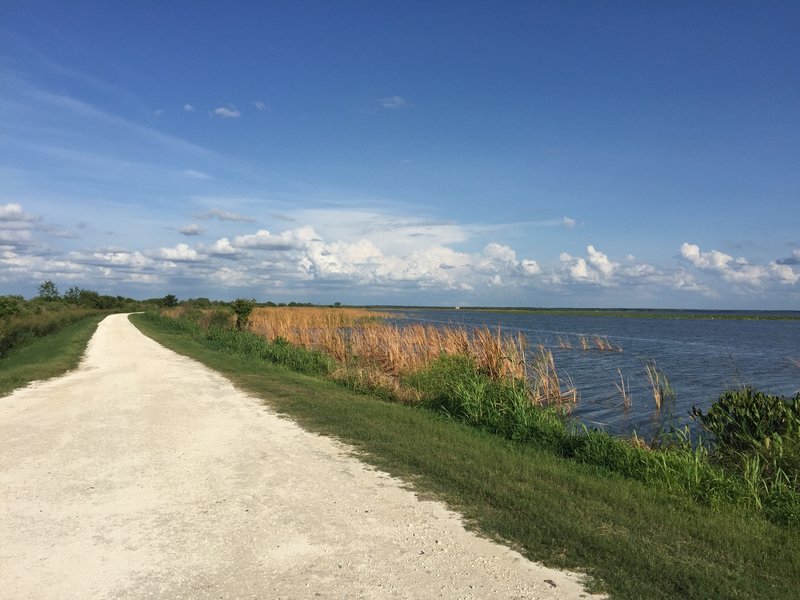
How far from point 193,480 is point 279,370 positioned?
35.4ft

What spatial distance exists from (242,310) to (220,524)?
1180 inches

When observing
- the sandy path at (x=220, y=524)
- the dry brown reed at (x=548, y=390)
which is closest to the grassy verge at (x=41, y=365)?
the sandy path at (x=220, y=524)

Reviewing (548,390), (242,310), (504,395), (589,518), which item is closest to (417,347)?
(548,390)

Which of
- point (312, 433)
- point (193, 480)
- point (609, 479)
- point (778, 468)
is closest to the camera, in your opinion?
point (193, 480)

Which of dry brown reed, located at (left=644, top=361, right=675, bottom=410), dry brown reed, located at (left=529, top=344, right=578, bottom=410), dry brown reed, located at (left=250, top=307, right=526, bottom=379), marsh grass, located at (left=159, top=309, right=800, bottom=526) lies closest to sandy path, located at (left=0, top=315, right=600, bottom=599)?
marsh grass, located at (left=159, top=309, right=800, bottom=526)

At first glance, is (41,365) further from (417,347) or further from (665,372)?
(665,372)

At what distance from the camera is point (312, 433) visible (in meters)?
9.05

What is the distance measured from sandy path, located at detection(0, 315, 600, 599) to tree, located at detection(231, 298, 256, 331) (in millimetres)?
24552

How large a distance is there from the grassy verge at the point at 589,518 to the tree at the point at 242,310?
25502mm

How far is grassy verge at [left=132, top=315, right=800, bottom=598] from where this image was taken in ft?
14.3

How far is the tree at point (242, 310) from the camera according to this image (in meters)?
33.9

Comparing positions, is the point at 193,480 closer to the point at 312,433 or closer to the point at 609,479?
the point at 312,433

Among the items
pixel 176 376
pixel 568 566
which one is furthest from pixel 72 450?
pixel 176 376

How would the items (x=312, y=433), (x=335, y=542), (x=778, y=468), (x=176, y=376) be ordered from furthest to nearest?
(x=176, y=376), (x=312, y=433), (x=778, y=468), (x=335, y=542)
